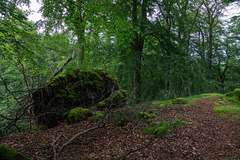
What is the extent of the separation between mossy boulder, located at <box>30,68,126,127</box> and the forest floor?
88cm

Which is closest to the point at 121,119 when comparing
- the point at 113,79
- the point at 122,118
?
the point at 122,118

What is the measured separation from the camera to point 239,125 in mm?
4500

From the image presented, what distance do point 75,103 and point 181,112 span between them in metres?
4.74

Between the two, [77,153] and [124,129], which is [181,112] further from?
[77,153]

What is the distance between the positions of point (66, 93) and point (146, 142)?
4.20 meters

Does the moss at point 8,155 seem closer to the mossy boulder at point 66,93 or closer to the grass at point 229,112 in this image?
the mossy boulder at point 66,93

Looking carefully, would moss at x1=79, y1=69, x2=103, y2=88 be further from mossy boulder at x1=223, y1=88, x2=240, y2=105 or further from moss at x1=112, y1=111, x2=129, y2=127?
mossy boulder at x1=223, y1=88, x2=240, y2=105

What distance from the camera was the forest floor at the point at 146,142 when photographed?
3092mm

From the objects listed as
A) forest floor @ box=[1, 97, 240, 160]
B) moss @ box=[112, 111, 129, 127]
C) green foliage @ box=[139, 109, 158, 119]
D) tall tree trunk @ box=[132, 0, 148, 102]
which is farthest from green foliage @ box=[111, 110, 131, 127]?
tall tree trunk @ box=[132, 0, 148, 102]

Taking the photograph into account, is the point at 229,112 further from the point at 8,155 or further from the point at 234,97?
the point at 8,155

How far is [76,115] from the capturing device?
562 cm

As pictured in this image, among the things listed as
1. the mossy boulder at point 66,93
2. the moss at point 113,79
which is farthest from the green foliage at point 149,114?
the moss at point 113,79

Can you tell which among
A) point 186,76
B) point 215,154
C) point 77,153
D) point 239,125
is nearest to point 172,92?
point 186,76

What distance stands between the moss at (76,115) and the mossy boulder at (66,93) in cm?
35
